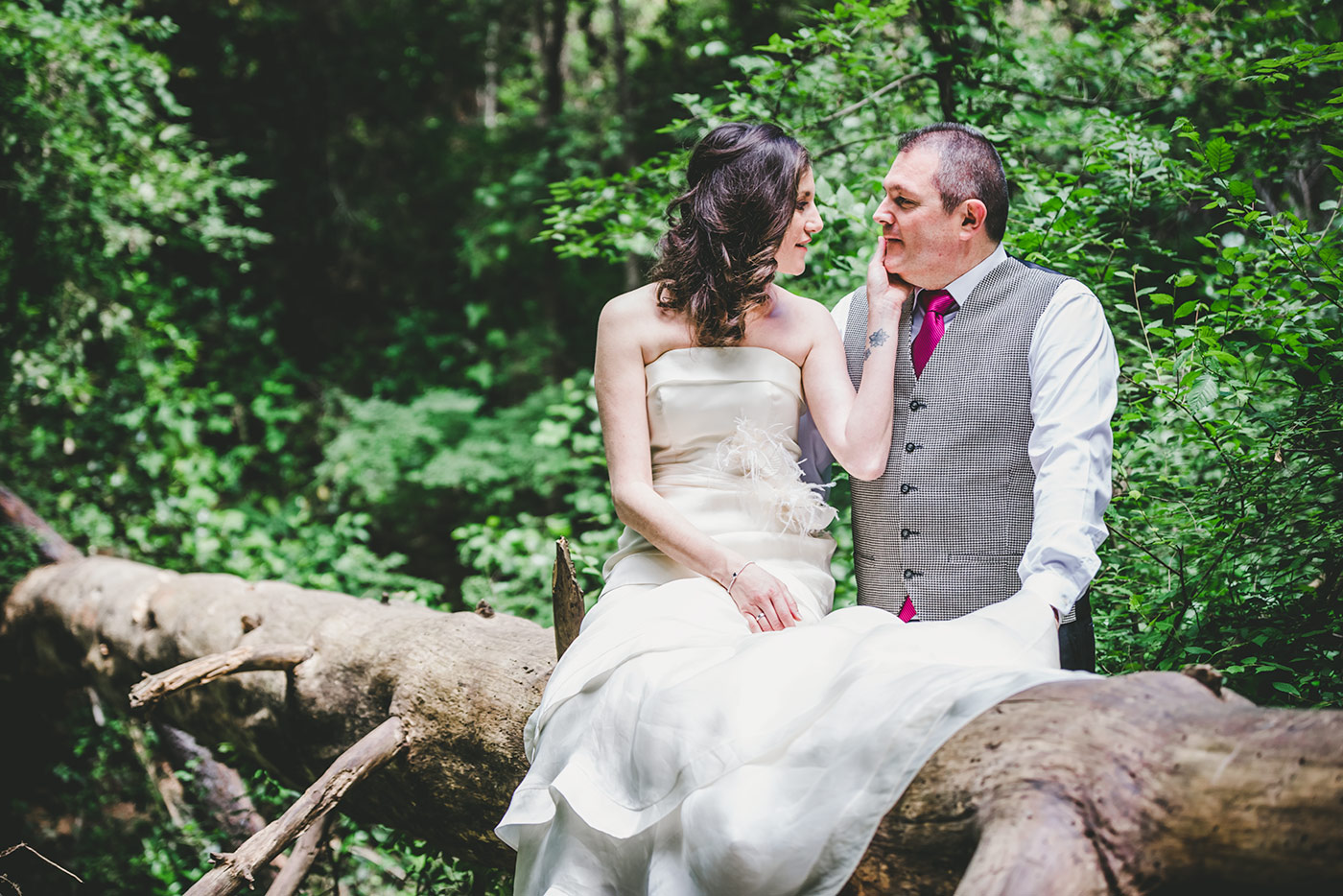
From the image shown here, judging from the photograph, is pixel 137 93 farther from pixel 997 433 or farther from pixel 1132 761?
pixel 1132 761

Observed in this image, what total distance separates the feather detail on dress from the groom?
0.16 m

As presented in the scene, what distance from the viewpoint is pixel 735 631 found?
1968mm

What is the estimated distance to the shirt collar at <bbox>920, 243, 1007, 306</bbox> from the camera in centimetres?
222

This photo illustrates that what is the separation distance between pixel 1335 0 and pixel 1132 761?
153 inches

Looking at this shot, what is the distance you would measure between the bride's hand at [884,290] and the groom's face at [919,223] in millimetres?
39

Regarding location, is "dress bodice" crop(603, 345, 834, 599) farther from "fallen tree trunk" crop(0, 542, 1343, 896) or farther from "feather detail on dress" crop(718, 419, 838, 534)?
"fallen tree trunk" crop(0, 542, 1343, 896)

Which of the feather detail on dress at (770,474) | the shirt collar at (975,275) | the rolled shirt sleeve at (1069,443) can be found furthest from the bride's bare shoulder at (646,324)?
the rolled shirt sleeve at (1069,443)

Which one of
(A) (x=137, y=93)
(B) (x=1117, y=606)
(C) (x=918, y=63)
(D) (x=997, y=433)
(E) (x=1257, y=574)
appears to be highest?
(A) (x=137, y=93)

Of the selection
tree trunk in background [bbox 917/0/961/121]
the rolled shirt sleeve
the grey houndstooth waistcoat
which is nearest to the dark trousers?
the grey houndstooth waistcoat

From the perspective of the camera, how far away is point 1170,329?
2.48 meters

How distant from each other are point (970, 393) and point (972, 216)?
0.45 meters

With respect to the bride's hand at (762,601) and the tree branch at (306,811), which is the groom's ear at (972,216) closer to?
the bride's hand at (762,601)

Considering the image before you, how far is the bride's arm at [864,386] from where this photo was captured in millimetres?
2176

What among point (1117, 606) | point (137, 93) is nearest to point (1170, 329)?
point (1117, 606)
